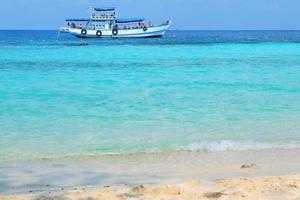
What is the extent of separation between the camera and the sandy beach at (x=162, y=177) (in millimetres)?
5383

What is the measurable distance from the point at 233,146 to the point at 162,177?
2.41m

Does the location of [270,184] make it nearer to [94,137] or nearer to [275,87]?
[94,137]

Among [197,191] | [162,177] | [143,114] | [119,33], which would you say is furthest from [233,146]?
[119,33]

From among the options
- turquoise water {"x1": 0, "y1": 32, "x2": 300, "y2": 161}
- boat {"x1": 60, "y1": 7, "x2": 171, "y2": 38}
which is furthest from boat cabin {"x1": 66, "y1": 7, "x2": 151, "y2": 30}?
turquoise water {"x1": 0, "y1": 32, "x2": 300, "y2": 161}

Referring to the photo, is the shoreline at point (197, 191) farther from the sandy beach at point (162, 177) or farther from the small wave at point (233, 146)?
the small wave at point (233, 146)

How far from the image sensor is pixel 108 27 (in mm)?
74625

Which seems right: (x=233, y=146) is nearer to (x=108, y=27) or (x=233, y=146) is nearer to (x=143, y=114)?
(x=143, y=114)

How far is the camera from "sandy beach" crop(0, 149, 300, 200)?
5383mm

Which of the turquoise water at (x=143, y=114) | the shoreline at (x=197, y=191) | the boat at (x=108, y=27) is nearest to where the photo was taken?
the shoreline at (x=197, y=191)

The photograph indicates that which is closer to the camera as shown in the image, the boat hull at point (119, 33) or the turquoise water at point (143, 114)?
the turquoise water at point (143, 114)

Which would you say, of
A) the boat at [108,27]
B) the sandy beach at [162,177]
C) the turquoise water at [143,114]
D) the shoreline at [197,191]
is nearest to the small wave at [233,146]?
the turquoise water at [143,114]

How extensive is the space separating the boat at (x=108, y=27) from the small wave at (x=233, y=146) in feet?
216

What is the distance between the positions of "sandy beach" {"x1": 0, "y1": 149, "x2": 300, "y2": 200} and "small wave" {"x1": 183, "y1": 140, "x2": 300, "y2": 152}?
0.28 m

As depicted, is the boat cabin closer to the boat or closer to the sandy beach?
the boat
